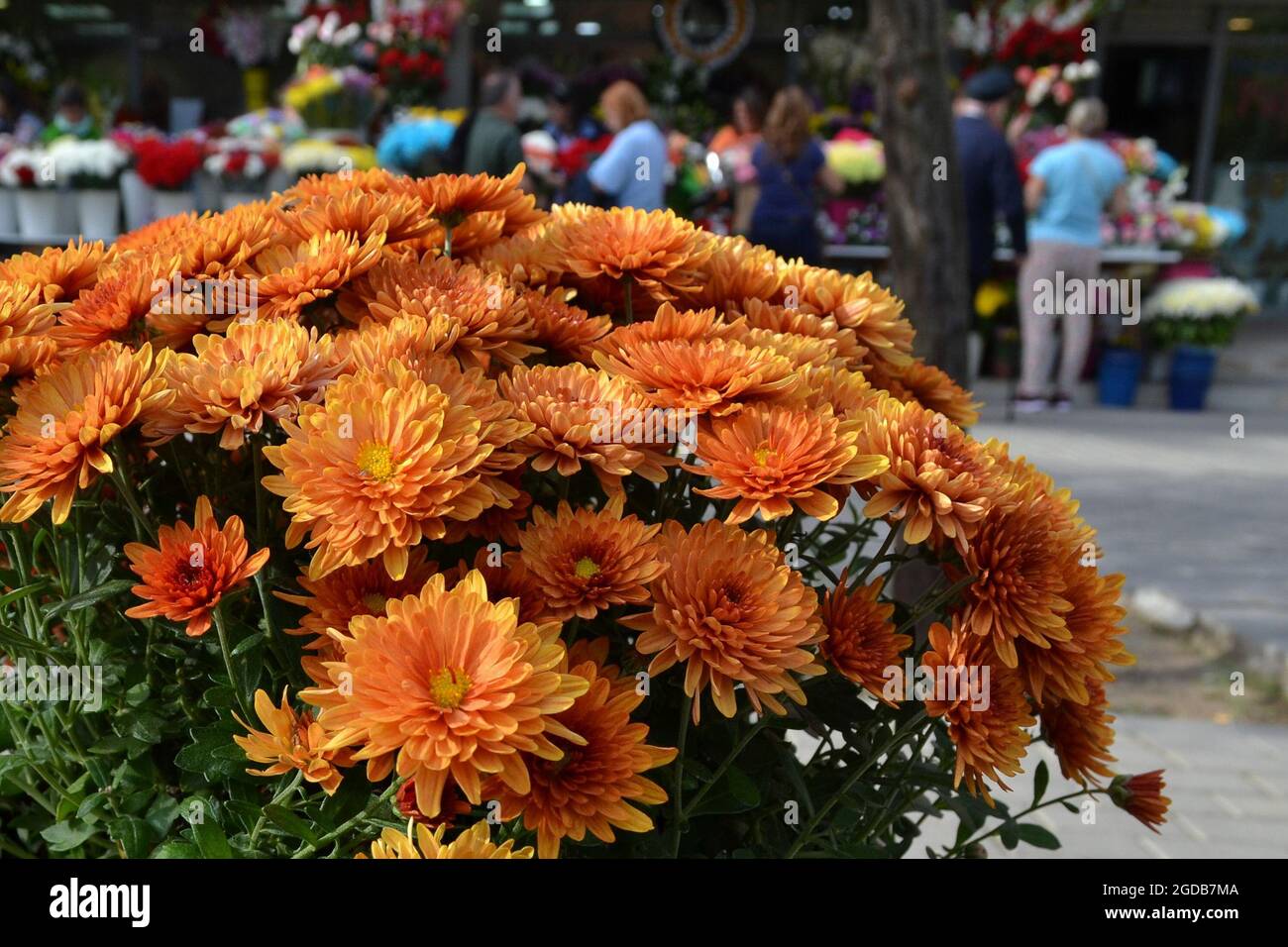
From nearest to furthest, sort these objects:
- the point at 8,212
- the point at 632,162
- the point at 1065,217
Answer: the point at 632,162 → the point at 1065,217 → the point at 8,212

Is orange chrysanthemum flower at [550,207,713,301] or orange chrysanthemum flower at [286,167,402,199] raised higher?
orange chrysanthemum flower at [286,167,402,199]

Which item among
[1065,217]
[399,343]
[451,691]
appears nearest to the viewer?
[451,691]

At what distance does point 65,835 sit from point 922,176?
8.22 feet

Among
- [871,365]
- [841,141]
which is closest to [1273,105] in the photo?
[841,141]

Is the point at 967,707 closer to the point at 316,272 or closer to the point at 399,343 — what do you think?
the point at 399,343

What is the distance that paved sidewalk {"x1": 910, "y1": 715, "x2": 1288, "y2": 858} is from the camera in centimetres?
291

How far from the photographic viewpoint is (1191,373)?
9773mm

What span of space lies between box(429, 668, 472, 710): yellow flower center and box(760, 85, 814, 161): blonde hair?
6884 millimetres

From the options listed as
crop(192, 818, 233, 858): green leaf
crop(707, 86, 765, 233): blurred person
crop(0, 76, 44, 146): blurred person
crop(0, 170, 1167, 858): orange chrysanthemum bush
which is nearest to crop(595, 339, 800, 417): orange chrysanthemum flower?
crop(0, 170, 1167, 858): orange chrysanthemum bush

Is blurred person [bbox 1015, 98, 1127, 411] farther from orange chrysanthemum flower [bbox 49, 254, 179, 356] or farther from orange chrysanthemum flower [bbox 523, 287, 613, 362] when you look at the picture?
orange chrysanthemum flower [bbox 49, 254, 179, 356]

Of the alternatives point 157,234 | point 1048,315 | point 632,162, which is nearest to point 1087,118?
point 1048,315

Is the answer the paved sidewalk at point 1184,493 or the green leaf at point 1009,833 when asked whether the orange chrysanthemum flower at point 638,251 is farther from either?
the paved sidewalk at point 1184,493
